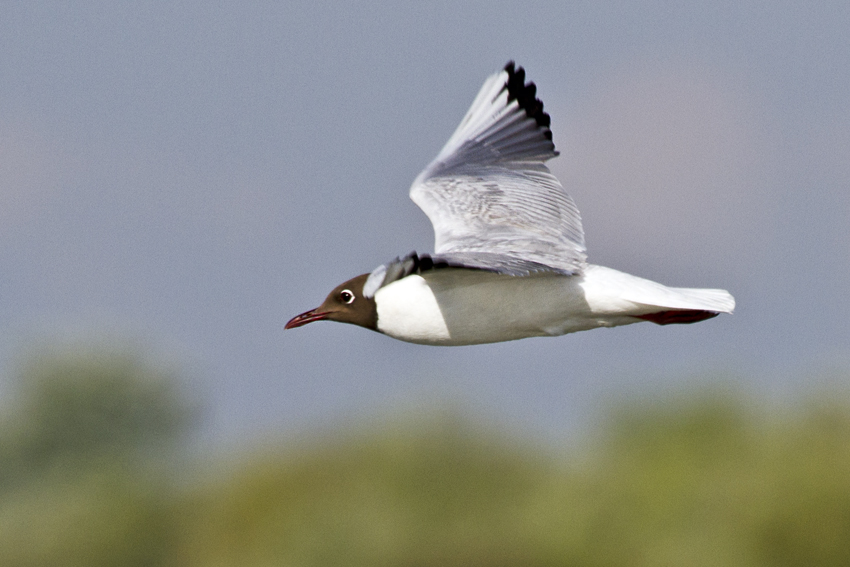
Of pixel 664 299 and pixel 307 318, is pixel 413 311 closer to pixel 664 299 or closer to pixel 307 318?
pixel 307 318

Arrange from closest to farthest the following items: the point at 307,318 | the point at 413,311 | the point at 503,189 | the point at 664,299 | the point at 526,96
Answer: the point at 413,311
the point at 664,299
the point at 307,318
the point at 503,189
the point at 526,96

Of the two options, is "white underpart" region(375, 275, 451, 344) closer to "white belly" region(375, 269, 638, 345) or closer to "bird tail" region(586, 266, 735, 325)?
"white belly" region(375, 269, 638, 345)

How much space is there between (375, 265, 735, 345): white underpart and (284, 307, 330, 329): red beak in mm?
407

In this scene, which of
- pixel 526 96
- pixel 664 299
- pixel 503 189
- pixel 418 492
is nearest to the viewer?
pixel 664 299

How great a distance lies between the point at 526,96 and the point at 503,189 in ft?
2.89

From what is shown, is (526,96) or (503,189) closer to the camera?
(503,189)

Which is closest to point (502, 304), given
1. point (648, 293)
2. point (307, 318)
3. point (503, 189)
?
point (648, 293)

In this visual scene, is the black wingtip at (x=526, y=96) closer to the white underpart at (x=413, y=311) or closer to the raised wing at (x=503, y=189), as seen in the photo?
the raised wing at (x=503, y=189)

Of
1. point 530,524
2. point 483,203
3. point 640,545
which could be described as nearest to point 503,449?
point 530,524

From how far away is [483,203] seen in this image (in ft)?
35.3

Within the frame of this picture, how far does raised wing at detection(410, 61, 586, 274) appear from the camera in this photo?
9.99 m

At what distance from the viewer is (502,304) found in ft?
30.8

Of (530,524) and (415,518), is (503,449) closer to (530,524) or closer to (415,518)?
(415,518)

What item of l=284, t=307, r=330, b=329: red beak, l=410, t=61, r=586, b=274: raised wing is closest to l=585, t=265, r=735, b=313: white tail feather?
l=410, t=61, r=586, b=274: raised wing
